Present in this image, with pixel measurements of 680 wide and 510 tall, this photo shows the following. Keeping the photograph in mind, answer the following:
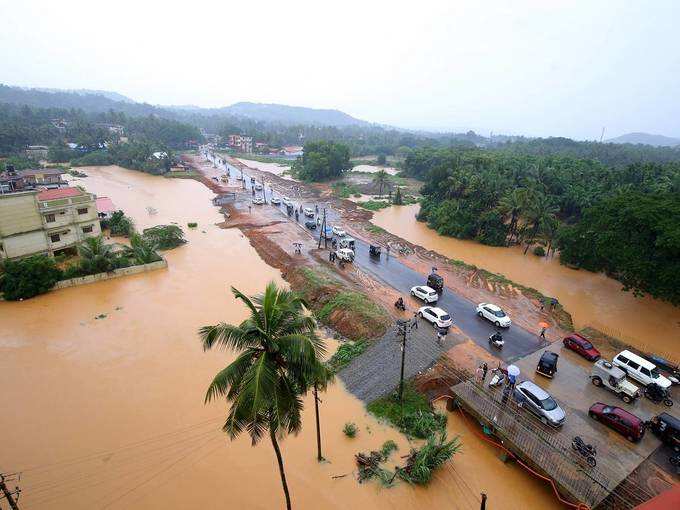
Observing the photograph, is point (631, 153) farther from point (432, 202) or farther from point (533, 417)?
point (533, 417)

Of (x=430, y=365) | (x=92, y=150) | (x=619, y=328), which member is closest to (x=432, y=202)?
(x=619, y=328)

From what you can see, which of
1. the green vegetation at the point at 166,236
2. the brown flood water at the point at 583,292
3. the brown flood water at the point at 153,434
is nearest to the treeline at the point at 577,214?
the brown flood water at the point at 583,292

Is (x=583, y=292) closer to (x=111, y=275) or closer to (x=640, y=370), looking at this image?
(x=640, y=370)

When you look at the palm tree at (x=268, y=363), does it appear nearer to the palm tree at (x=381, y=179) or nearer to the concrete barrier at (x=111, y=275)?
the concrete barrier at (x=111, y=275)

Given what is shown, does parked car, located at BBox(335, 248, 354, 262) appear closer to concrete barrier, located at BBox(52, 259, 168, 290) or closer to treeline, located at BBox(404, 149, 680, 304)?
treeline, located at BBox(404, 149, 680, 304)

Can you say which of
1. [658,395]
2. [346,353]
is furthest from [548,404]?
[346,353]

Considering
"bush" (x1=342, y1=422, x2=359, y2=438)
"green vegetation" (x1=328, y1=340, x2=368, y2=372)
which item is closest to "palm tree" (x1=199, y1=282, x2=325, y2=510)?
"bush" (x1=342, y1=422, x2=359, y2=438)
